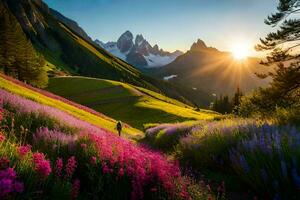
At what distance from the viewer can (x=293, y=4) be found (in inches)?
981

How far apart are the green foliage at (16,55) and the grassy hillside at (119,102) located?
1582 cm

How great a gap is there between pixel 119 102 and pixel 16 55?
90.7ft

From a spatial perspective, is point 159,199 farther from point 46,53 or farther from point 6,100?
point 46,53

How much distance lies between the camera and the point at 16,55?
7369 centimetres

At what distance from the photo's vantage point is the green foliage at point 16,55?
7131cm

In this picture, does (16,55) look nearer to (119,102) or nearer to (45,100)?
(119,102)

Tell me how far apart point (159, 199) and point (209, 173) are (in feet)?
14.3

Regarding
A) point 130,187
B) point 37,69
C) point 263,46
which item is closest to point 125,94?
point 37,69

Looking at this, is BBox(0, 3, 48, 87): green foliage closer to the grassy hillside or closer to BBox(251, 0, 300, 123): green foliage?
the grassy hillside

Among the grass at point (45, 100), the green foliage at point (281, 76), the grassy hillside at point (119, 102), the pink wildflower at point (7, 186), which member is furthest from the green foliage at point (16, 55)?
the pink wildflower at point (7, 186)

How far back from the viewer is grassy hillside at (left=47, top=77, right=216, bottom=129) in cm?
7731

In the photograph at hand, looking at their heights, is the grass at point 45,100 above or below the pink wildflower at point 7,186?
above

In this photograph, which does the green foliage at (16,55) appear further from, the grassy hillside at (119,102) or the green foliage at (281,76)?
the green foliage at (281,76)

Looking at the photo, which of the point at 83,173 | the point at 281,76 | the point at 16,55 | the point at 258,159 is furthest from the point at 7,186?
the point at 16,55
